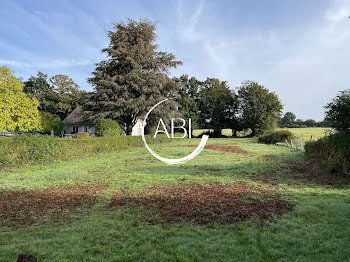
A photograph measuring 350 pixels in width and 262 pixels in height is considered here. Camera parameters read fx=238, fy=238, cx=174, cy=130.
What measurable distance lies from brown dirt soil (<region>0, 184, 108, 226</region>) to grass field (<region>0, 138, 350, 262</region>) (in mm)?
29

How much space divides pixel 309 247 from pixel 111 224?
420cm

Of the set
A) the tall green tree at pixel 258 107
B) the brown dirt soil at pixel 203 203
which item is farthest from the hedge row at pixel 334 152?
the tall green tree at pixel 258 107

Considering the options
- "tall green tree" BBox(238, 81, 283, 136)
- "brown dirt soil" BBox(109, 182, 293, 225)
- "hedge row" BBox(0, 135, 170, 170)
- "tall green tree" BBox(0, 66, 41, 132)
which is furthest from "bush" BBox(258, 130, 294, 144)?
"tall green tree" BBox(0, 66, 41, 132)

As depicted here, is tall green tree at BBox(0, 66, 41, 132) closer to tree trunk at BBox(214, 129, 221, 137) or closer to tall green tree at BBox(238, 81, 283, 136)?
tree trunk at BBox(214, 129, 221, 137)

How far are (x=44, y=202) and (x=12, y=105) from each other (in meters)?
31.2

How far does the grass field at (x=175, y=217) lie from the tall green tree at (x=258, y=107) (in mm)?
37193

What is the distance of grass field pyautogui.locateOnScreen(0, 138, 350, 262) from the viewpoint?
4375 millimetres

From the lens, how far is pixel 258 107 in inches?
1871

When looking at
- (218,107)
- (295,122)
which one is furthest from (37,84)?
(295,122)

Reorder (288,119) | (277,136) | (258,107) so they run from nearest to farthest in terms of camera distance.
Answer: (277,136) < (258,107) < (288,119)

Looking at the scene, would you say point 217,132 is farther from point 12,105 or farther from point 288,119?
point 288,119

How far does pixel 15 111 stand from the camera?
33.8 meters

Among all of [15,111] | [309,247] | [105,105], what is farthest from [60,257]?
[15,111]

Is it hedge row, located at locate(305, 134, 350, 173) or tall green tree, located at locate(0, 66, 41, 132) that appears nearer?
hedge row, located at locate(305, 134, 350, 173)
